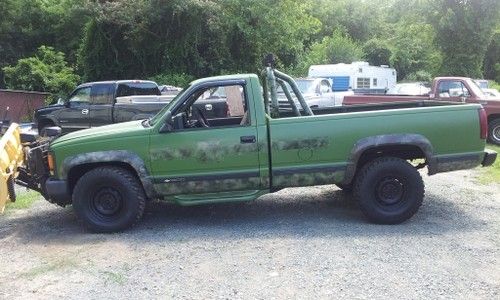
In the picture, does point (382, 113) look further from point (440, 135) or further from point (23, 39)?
point (23, 39)

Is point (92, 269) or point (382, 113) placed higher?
point (382, 113)

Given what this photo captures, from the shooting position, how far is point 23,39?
29250 mm

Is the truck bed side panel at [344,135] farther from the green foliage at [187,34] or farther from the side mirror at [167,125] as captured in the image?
the green foliage at [187,34]

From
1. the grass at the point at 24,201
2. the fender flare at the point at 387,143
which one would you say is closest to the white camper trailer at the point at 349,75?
the grass at the point at 24,201

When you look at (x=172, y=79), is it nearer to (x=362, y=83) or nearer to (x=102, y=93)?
(x=102, y=93)

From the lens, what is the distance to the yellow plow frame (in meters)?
6.14

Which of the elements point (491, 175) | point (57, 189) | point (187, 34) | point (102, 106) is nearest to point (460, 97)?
point (491, 175)

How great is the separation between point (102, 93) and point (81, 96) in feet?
2.32

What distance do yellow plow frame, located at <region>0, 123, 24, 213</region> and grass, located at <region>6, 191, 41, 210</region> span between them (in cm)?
122

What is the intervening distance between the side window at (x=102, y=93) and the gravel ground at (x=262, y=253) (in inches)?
279

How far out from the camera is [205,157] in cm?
635

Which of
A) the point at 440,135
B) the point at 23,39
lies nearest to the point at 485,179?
the point at 440,135

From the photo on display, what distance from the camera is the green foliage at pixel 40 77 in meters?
23.0

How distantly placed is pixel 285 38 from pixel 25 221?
19500mm
